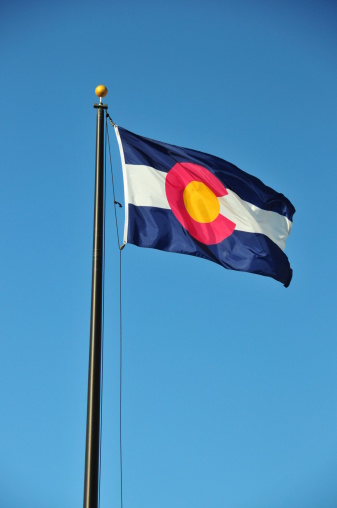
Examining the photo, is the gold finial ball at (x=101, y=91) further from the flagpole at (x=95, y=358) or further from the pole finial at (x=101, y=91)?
the flagpole at (x=95, y=358)

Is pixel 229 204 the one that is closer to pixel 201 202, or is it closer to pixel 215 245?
pixel 201 202

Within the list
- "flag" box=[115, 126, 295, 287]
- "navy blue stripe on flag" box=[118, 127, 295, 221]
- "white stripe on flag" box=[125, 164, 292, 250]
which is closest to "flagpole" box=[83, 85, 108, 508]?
"flag" box=[115, 126, 295, 287]

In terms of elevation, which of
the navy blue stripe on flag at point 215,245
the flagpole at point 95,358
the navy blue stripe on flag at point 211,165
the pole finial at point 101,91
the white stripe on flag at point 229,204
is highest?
the pole finial at point 101,91

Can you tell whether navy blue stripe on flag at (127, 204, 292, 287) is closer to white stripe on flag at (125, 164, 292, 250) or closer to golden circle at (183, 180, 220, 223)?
white stripe on flag at (125, 164, 292, 250)

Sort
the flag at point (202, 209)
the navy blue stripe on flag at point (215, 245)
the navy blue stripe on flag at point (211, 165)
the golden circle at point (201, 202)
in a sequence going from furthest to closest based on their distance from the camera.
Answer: the golden circle at point (201, 202) < the navy blue stripe on flag at point (211, 165) < the flag at point (202, 209) < the navy blue stripe on flag at point (215, 245)

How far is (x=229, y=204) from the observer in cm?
1102

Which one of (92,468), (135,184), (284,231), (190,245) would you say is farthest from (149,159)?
(92,468)

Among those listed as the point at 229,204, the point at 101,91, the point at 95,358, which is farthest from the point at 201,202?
the point at 95,358

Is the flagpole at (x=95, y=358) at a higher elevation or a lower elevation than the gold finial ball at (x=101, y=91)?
lower

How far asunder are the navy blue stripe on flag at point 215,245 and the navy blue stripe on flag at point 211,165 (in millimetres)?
896

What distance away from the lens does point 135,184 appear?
30.8 ft

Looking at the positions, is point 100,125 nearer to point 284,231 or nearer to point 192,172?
point 192,172

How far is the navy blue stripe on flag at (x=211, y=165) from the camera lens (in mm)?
9773

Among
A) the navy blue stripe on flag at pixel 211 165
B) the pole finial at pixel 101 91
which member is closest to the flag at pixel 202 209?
the navy blue stripe on flag at pixel 211 165
